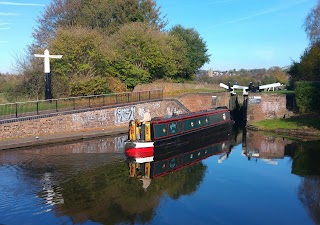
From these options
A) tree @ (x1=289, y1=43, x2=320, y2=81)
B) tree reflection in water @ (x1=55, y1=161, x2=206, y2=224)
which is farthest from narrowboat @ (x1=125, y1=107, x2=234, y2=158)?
tree @ (x1=289, y1=43, x2=320, y2=81)

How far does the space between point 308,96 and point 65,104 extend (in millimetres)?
14931

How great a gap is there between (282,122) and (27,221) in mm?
18415

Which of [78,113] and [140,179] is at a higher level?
[78,113]

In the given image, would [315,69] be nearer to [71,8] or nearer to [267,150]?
[267,150]

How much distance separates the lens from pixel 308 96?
22359 millimetres

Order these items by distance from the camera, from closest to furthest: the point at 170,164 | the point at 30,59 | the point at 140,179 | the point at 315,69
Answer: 1. the point at 140,179
2. the point at 170,164
3. the point at 30,59
4. the point at 315,69

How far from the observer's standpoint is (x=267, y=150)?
1683 centimetres

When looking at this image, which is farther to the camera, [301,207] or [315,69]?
[315,69]

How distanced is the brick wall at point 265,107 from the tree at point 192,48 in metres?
11.3

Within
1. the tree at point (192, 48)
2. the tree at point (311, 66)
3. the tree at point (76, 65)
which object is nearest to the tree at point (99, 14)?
the tree at point (192, 48)

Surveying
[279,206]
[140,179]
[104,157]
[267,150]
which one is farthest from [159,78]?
[279,206]

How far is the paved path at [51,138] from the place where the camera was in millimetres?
14922

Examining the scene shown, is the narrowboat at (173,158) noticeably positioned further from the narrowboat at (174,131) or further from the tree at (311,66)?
the tree at (311,66)

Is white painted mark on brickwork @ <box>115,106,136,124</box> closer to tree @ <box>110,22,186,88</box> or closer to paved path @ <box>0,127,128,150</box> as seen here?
paved path @ <box>0,127,128,150</box>
